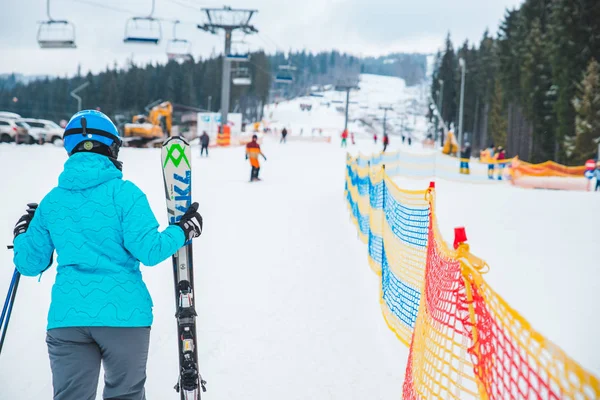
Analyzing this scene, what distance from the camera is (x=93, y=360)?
2.71 meters

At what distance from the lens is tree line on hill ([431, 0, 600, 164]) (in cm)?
3872

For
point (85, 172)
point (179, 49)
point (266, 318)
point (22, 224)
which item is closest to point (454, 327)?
point (85, 172)

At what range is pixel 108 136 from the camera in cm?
289

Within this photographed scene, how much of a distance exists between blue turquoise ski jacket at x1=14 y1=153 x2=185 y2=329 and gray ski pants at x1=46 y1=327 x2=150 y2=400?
0.05 meters

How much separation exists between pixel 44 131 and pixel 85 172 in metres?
37.1

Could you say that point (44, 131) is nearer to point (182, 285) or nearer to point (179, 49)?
point (179, 49)

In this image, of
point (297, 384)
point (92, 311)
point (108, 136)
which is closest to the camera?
point (92, 311)

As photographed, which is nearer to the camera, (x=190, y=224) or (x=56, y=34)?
(x=190, y=224)

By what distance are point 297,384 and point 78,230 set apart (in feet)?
8.06

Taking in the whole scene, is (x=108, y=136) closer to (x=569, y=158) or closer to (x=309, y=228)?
(x=309, y=228)

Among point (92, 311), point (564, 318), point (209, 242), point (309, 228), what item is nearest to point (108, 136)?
point (92, 311)

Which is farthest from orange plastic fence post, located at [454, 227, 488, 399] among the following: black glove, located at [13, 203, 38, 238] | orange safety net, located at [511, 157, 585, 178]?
orange safety net, located at [511, 157, 585, 178]

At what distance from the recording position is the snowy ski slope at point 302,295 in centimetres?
478

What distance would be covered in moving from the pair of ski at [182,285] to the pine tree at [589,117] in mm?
38084
